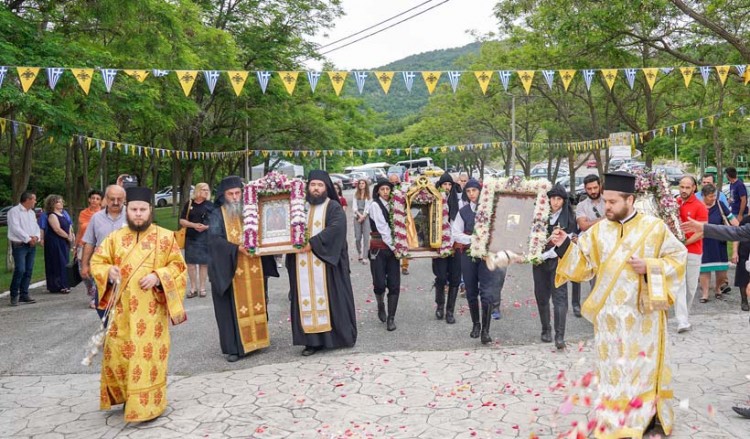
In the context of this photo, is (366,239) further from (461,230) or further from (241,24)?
(241,24)

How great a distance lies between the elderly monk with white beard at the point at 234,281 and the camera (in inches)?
304

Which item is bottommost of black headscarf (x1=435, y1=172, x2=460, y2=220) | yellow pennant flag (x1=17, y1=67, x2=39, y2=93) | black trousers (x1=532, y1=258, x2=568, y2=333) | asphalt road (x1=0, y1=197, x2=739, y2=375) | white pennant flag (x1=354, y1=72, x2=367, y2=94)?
asphalt road (x1=0, y1=197, x2=739, y2=375)

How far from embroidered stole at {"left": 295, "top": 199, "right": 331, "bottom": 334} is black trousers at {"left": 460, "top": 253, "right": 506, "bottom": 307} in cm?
176

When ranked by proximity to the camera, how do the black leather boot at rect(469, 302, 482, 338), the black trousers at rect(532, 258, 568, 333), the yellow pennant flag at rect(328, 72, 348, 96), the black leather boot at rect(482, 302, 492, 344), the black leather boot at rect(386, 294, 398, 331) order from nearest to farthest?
the black trousers at rect(532, 258, 568, 333) < the black leather boot at rect(482, 302, 492, 344) < the black leather boot at rect(469, 302, 482, 338) < the black leather boot at rect(386, 294, 398, 331) < the yellow pennant flag at rect(328, 72, 348, 96)

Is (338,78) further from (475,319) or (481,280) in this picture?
(475,319)

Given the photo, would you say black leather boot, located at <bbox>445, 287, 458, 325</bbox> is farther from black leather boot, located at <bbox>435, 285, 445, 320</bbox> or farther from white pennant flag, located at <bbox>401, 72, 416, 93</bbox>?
white pennant flag, located at <bbox>401, 72, 416, 93</bbox>

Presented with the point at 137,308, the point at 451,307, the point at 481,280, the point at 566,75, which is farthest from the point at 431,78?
the point at 137,308

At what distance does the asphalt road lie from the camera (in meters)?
7.71

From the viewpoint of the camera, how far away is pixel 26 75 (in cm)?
1027

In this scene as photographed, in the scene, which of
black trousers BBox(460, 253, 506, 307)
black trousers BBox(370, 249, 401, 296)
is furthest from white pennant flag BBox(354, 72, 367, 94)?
black trousers BBox(460, 253, 506, 307)

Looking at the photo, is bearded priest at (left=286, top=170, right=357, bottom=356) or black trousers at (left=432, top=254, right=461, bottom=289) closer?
bearded priest at (left=286, top=170, right=357, bottom=356)

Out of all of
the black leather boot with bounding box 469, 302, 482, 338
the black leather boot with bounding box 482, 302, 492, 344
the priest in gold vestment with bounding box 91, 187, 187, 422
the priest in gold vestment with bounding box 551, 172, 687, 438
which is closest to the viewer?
the priest in gold vestment with bounding box 551, 172, 687, 438

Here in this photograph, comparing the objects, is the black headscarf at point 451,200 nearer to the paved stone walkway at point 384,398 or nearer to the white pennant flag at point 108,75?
the paved stone walkway at point 384,398

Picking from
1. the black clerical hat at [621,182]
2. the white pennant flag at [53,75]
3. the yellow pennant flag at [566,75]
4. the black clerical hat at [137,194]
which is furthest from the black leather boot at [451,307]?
the white pennant flag at [53,75]
